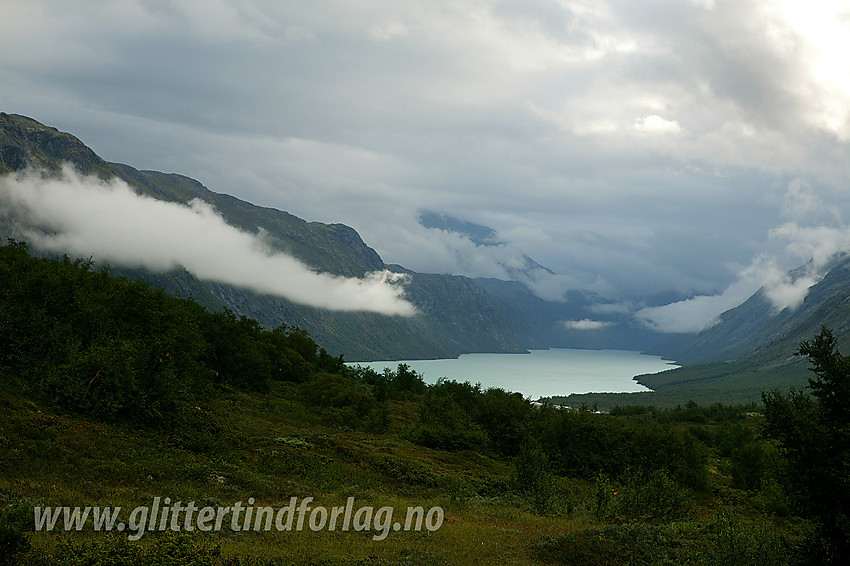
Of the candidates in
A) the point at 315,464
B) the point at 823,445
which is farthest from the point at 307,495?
the point at 823,445

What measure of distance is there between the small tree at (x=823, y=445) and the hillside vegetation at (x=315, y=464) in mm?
105

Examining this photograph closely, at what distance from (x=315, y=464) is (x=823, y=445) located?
96.8 feet

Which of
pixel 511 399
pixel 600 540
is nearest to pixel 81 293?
pixel 600 540

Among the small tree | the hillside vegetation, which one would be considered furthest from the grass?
the small tree

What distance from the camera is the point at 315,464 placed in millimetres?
36750

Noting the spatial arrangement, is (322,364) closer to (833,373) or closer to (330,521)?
(330,521)

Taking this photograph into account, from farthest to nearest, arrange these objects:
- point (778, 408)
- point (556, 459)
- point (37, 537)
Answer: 1. point (556, 459)
2. point (778, 408)
3. point (37, 537)

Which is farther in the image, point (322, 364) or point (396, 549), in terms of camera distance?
point (322, 364)

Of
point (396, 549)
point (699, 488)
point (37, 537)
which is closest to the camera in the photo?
point (37, 537)

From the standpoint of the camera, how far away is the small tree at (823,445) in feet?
53.4

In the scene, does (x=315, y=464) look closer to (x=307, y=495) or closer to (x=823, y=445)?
(x=307, y=495)

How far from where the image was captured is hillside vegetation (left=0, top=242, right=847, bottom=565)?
1777cm

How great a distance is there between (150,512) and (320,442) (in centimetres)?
2536

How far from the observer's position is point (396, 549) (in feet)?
63.2
